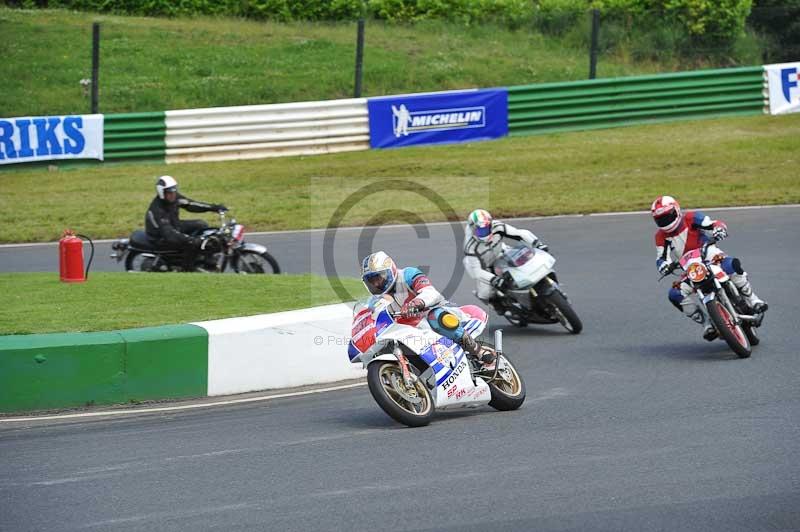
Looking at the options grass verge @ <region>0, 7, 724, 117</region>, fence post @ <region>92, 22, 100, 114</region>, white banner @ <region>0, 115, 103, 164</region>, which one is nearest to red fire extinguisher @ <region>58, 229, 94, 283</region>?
white banner @ <region>0, 115, 103, 164</region>

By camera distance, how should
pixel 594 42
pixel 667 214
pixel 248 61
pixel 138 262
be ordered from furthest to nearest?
1. pixel 248 61
2. pixel 594 42
3. pixel 138 262
4. pixel 667 214

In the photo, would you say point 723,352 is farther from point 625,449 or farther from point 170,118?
point 170,118

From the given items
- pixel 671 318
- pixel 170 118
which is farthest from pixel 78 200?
pixel 671 318

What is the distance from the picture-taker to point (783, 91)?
2802 cm

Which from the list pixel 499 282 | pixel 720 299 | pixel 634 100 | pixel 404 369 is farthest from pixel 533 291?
pixel 634 100

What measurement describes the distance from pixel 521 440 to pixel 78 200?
51.3 feet

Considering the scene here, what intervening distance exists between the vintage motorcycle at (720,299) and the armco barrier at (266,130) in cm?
1408

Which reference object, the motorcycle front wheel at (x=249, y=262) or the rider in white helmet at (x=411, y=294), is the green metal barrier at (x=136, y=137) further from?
the rider in white helmet at (x=411, y=294)

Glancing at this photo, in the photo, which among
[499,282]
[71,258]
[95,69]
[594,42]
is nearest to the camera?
[499,282]

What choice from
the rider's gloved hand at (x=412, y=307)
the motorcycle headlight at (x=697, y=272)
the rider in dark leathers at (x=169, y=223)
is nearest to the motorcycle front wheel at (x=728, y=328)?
the motorcycle headlight at (x=697, y=272)

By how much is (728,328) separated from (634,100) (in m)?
16.9

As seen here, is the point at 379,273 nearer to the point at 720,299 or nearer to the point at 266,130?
the point at 720,299

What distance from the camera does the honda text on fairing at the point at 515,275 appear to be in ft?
42.8

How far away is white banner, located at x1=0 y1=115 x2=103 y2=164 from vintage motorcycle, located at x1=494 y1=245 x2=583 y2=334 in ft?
41.6
